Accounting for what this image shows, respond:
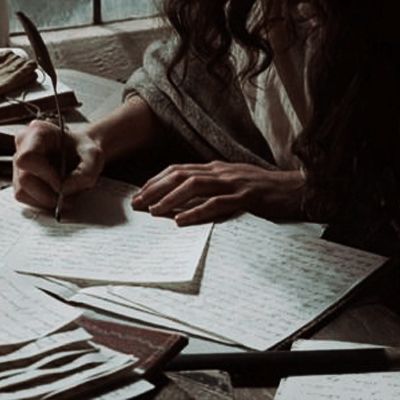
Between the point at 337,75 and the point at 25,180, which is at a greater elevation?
the point at 337,75

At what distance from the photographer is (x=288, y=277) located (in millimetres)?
1062

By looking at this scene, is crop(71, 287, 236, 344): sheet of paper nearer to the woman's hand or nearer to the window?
the woman's hand

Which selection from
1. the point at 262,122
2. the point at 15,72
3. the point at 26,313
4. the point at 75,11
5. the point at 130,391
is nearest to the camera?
the point at 130,391

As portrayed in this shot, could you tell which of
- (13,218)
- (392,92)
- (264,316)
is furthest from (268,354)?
(13,218)

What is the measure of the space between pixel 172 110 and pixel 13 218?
0.28 metres

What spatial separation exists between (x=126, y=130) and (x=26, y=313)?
457 mm

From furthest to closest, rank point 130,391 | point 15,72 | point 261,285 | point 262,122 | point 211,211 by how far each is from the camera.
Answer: point 15,72 → point 262,122 → point 211,211 → point 261,285 → point 130,391

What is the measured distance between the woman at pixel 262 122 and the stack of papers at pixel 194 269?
0.04m

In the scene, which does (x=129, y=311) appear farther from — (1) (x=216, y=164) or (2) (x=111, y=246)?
(1) (x=216, y=164)

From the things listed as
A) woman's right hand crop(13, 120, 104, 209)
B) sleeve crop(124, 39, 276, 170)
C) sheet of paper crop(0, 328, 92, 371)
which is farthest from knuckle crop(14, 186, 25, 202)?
sheet of paper crop(0, 328, 92, 371)

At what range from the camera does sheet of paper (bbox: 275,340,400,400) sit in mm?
872

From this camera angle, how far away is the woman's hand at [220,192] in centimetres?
119

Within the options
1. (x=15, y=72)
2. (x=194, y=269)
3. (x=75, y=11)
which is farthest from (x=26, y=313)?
(x=75, y=11)

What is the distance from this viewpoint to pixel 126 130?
1347 mm
